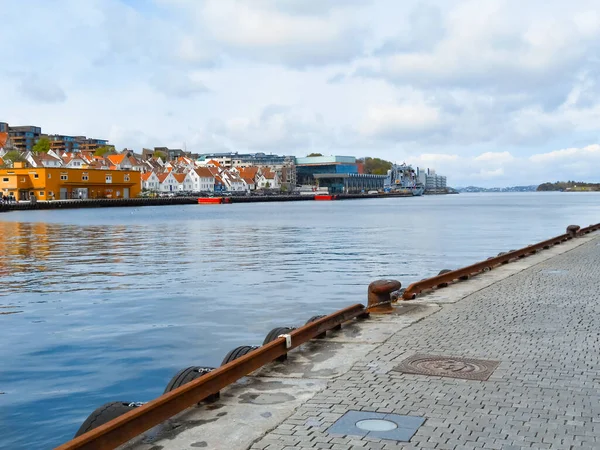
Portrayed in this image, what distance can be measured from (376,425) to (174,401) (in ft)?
6.92

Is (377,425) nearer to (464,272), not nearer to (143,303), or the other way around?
(464,272)

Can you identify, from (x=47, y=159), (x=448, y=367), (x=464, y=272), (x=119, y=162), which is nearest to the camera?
(x=448, y=367)

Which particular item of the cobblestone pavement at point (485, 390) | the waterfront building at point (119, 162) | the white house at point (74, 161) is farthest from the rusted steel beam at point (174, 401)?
the waterfront building at point (119, 162)

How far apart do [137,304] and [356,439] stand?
14.6 meters

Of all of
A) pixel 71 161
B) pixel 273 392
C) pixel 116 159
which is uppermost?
pixel 116 159

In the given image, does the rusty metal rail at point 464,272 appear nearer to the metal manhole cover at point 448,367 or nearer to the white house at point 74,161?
the metal manhole cover at point 448,367

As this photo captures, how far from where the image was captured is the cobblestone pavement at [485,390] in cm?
609

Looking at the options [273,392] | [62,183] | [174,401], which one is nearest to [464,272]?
[273,392]

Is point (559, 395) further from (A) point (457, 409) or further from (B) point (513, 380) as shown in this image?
(A) point (457, 409)

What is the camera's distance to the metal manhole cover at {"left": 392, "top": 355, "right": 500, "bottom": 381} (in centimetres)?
827

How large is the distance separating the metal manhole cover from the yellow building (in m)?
127

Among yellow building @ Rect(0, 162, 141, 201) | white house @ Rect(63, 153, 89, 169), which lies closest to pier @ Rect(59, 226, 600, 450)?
yellow building @ Rect(0, 162, 141, 201)

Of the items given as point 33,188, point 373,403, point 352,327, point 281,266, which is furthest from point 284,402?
point 33,188

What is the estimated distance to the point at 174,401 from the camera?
6.89 meters
